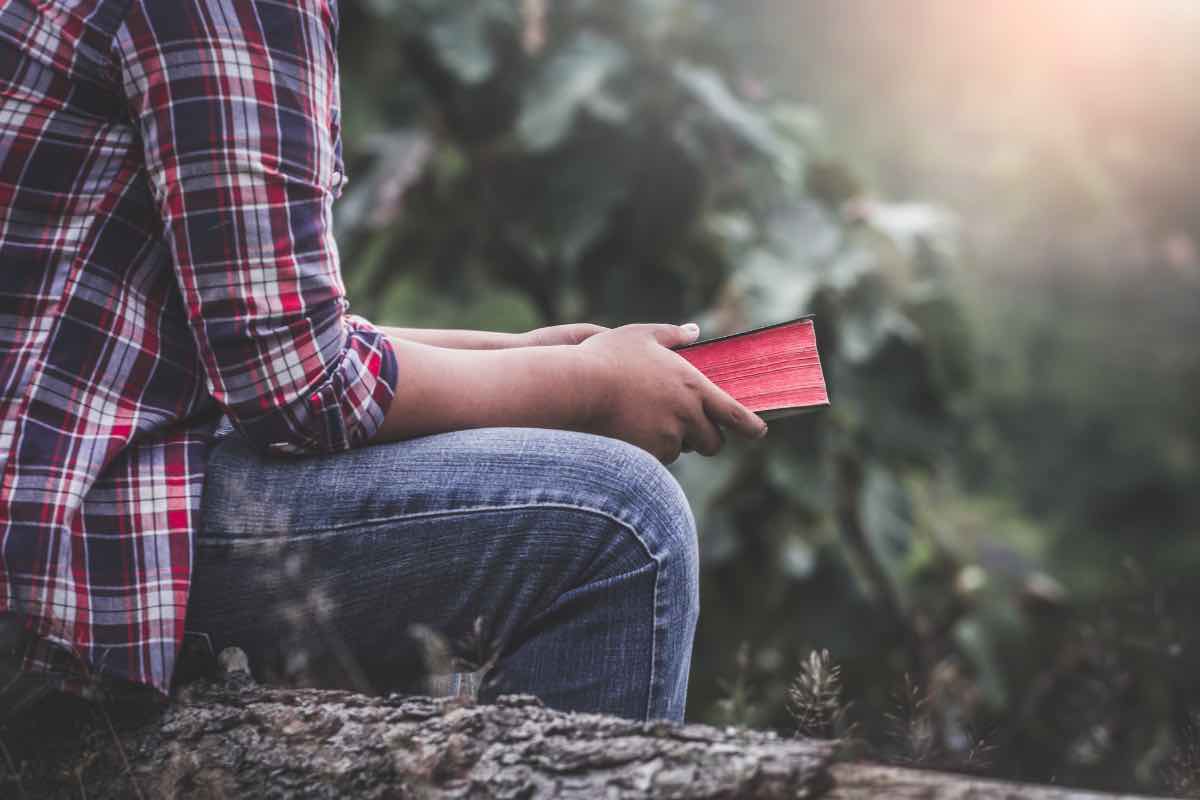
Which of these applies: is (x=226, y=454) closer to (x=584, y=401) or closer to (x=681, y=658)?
(x=584, y=401)

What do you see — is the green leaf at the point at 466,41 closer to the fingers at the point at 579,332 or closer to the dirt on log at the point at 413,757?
the fingers at the point at 579,332

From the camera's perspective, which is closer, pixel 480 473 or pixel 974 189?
pixel 480 473

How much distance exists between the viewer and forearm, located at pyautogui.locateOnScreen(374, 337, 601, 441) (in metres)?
1.22

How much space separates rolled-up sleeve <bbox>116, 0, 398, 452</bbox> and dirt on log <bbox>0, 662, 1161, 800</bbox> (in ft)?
0.85

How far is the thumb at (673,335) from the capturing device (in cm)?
131

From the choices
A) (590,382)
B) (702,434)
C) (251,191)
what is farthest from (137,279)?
(702,434)

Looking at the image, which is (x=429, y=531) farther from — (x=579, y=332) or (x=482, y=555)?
(x=579, y=332)

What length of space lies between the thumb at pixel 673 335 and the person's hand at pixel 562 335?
11cm

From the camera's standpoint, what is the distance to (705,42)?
152 inches

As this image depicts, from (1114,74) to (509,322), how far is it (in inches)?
131

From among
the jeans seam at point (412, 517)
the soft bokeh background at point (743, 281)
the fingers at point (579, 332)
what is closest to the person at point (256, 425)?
the jeans seam at point (412, 517)

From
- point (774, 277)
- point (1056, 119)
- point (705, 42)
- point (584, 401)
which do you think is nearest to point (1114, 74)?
point (1056, 119)

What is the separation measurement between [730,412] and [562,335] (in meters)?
0.25

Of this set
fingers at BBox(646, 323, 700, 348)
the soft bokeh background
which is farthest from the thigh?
the soft bokeh background
